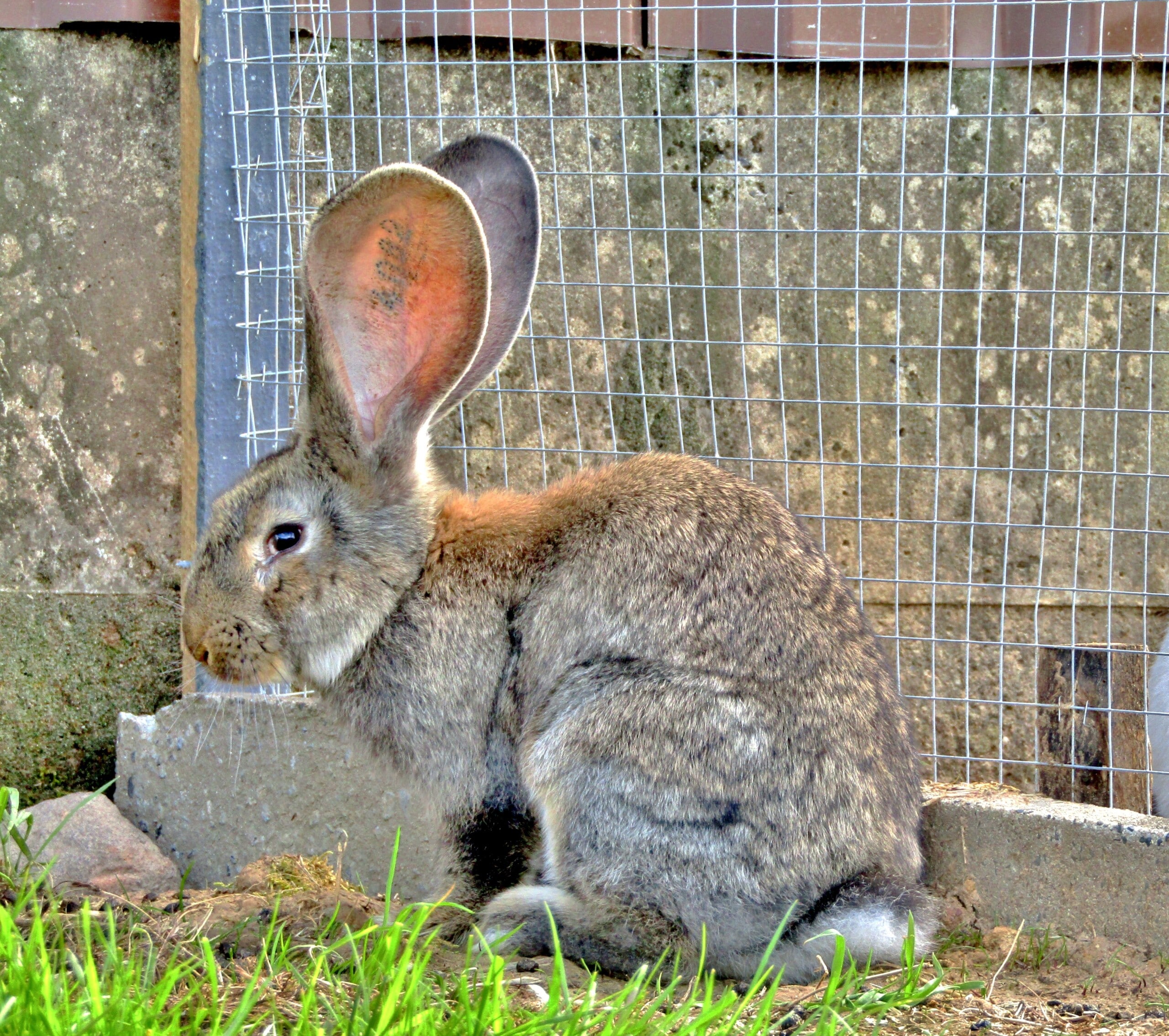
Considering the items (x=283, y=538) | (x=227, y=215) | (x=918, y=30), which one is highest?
(x=918, y=30)

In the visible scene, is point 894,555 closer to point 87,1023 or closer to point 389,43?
point 389,43

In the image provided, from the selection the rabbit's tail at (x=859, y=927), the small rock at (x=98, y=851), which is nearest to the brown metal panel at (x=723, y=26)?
the rabbit's tail at (x=859, y=927)

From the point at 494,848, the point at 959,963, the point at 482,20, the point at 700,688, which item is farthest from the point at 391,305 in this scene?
the point at 959,963

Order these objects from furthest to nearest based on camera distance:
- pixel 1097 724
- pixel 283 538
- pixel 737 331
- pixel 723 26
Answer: pixel 737 331
pixel 723 26
pixel 1097 724
pixel 283 538

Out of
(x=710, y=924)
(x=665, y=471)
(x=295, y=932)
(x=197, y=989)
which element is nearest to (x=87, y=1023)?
(x=197, y=989)

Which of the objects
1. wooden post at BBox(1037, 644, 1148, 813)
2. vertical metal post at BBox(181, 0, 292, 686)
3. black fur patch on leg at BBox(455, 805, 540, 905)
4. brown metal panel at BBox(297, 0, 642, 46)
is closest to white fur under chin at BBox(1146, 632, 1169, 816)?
wooden post at BBox(1037, 644, 1148, 813)

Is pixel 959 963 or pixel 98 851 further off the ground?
pixel 98 851

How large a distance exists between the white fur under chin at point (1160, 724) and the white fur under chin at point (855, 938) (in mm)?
1508

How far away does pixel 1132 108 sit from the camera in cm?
486

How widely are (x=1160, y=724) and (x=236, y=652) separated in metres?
2.96

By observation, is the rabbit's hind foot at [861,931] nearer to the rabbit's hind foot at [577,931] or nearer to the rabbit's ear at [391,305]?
the rabbit's hind foot at [577,931]

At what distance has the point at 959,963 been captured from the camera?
3.43 meters

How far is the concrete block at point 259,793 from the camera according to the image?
4305mm

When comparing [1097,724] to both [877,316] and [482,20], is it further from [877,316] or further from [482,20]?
[482,20]
